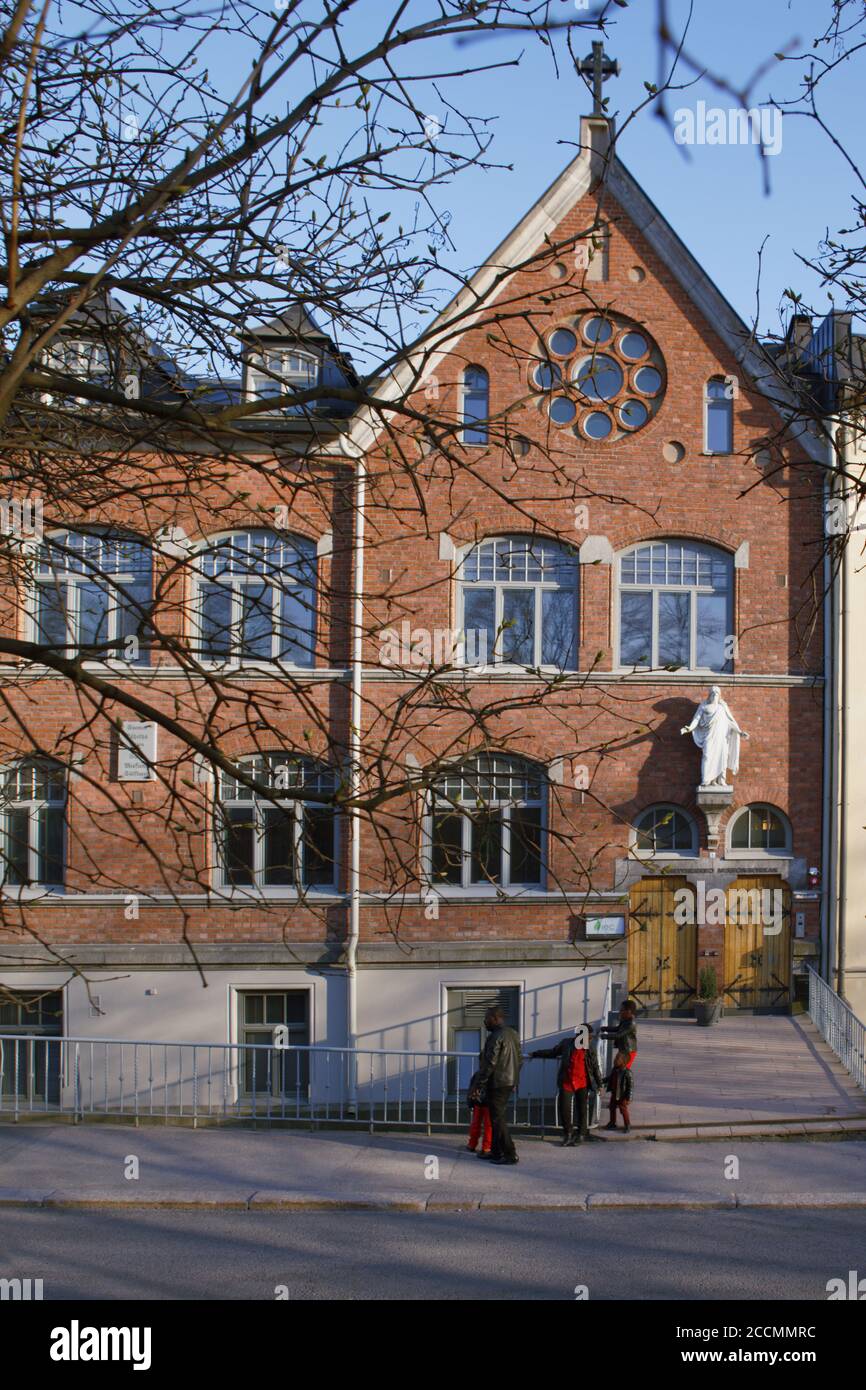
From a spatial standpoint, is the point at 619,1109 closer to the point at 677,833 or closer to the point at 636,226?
the point at 677,833

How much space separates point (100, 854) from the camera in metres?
19.8

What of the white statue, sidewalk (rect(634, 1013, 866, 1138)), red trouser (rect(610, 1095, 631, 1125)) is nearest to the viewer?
red trouser (rect(610, 1095, 631, 1125))

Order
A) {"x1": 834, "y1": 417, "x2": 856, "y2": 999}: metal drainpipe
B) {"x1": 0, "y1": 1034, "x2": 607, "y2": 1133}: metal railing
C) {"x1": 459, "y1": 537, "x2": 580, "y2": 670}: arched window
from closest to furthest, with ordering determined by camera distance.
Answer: {"x1": 0, "y1": 1034, "x2": 607, "y2": 1133}: metal railing < {"x1": 834, "y1": 417, "x2": 856, "y2": 999}: metal drainpipe < {"x1": 459, "y1": 537, "x2": 580, "y2": 670}: arched window

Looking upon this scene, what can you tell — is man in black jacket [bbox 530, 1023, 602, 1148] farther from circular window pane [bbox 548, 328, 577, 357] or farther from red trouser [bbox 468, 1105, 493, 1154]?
circular window pane [bbox 548, 328, 577, 357]

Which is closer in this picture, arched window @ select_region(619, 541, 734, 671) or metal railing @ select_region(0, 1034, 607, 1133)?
metal railing @ select_region(0, 1034, 607, 1133)

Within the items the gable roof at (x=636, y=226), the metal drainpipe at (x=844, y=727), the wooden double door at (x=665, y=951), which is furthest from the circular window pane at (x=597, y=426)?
the wooden double door at (x=665, y=951)

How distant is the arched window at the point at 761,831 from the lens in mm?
20750

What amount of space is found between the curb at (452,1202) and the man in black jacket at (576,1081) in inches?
90.9

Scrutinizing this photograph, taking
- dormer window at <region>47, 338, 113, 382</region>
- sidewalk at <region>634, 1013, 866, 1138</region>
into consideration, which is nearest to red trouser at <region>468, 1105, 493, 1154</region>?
sidewalk at <region>634, 1013, 866, 1138</region>

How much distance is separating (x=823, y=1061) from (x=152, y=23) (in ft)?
50.2

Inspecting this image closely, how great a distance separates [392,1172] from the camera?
13711mm

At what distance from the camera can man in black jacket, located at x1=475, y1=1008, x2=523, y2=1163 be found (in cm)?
1402

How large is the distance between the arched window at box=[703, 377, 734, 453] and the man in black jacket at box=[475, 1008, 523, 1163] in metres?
10.5

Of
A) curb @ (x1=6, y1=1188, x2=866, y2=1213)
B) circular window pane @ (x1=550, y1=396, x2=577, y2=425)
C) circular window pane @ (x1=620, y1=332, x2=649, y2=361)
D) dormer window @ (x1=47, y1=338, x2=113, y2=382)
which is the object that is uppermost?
circular window pane @ (x1=620, y1=332, x2=649, y2=361)
